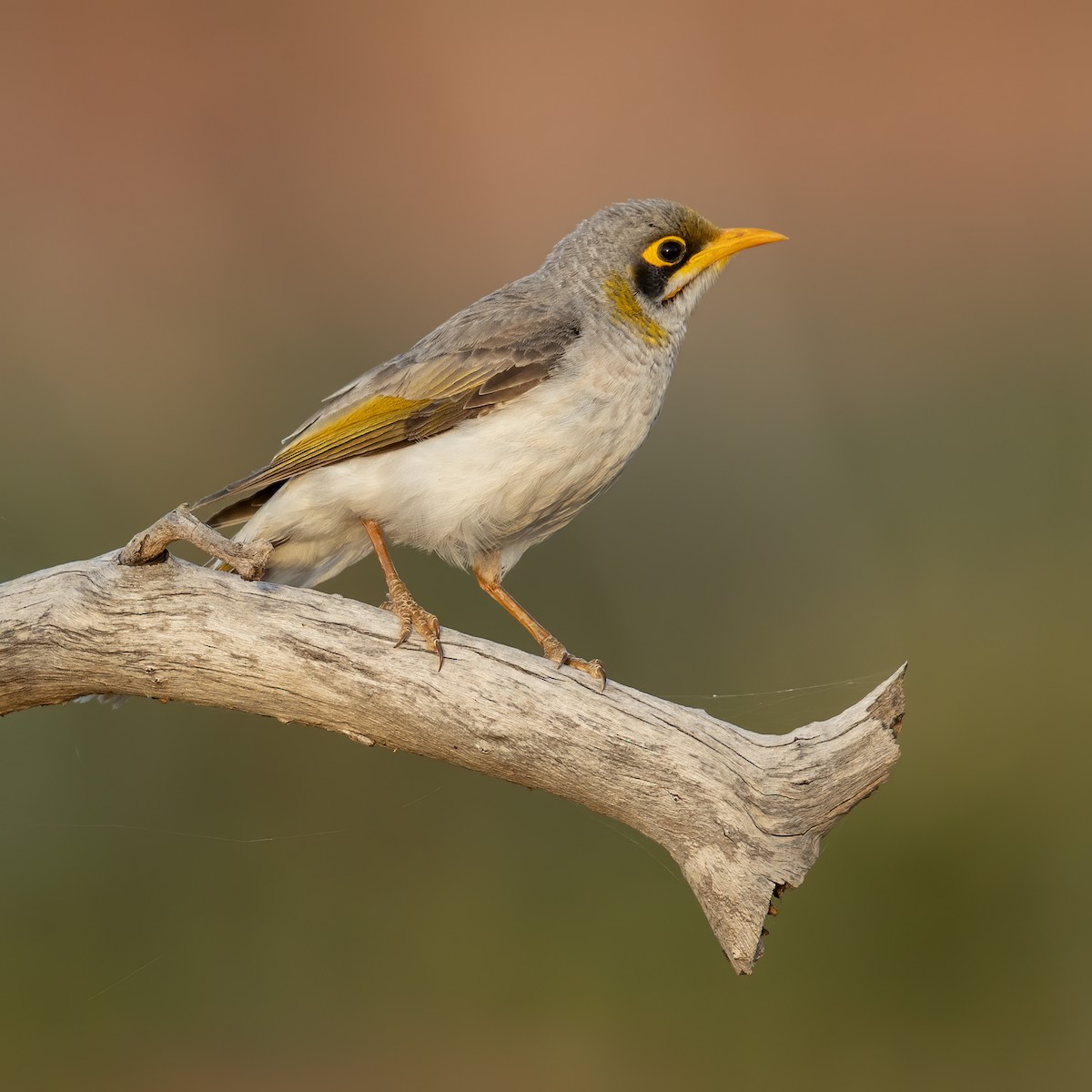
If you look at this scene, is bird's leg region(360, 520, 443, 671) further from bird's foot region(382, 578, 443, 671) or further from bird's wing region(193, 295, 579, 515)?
bird's wing region(193, 295, 579, 515)

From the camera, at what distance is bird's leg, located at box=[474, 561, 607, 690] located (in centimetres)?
446

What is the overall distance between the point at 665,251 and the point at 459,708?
2.18 meters

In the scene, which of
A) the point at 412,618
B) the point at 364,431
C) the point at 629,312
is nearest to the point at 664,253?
the point at 629,312

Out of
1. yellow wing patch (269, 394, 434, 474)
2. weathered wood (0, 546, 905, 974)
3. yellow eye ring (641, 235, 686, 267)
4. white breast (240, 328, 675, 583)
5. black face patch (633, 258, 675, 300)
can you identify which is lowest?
weathered wood (0, 546, 905, 974)

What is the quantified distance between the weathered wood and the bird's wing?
2.20 feet

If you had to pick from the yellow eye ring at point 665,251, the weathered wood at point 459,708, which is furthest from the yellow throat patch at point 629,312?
the weathered wood at point 459,708

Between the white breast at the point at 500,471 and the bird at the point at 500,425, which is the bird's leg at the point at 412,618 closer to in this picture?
the bird at the point at 500,425

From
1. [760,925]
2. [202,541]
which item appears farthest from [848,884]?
[202,541]

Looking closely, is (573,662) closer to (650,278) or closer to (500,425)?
(500,425)

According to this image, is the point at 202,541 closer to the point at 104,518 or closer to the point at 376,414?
the point at 376,414

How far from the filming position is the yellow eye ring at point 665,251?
5102 millimetres

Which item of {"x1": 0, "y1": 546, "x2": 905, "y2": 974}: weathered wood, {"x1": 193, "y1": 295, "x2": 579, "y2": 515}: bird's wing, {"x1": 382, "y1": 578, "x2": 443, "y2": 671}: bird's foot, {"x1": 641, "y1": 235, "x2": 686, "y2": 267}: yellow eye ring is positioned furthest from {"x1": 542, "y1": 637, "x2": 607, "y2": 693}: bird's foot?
{"x1": 641, "y1": 235, "x2": 686, "y2": 267}: yellow eye ring

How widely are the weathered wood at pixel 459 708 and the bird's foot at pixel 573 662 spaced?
0.14 m

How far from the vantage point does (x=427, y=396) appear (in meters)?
4.80
